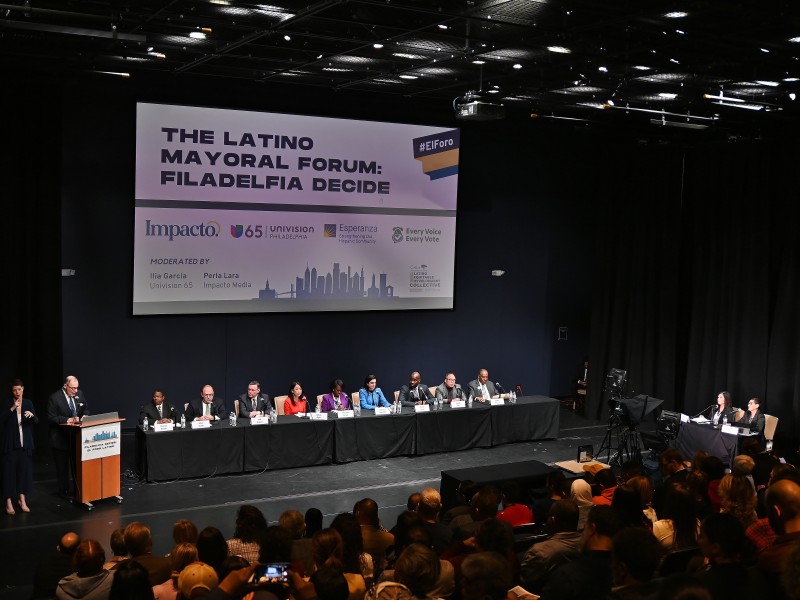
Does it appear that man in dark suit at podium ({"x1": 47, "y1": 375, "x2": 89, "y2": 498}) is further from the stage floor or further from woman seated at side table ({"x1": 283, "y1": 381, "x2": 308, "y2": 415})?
woman seated at side table ({"x1": 283, "y1": 381, "x2": 308, "y2": 415})

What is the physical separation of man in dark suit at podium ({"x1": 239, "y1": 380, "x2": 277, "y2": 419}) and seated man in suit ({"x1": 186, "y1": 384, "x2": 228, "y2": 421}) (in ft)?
0.84

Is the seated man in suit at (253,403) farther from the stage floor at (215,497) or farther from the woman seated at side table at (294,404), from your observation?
the stage floor at (215,497)

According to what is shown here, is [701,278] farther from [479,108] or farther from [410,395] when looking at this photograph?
[479,108]

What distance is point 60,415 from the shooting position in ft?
29.0

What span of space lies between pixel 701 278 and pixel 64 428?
9091 millimetres

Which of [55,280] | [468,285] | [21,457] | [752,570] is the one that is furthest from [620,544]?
[468,285]

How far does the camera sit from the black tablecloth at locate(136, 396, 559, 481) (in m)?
9.63

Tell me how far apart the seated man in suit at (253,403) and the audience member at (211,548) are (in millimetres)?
6020

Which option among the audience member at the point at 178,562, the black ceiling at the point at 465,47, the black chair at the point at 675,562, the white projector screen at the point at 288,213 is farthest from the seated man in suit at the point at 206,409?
the black chair at the point at 675,562

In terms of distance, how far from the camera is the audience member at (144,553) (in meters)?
4.39

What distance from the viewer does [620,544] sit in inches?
136

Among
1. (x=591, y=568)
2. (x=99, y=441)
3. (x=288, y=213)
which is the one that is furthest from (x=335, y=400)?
(x=591, y=568)

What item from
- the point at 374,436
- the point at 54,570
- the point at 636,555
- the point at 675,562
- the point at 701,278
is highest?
the point at 701,278

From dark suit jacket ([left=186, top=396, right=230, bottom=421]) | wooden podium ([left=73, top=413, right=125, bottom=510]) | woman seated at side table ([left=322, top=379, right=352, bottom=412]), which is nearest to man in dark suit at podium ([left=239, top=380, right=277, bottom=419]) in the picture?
dark suit jacket ([left=186, top=396, right=230, bottom=421])
